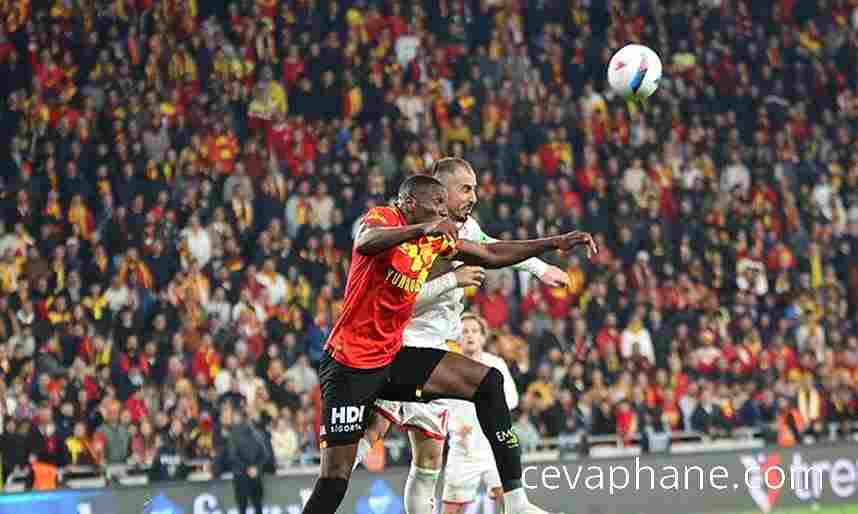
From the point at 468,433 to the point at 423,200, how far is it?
12.4 ft

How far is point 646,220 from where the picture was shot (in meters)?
22.5

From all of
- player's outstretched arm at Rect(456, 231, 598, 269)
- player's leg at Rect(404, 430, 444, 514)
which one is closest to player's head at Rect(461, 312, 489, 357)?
player's leg at Rect(404, 430, 444, 514)

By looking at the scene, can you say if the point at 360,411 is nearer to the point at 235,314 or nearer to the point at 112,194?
the point at 235,314

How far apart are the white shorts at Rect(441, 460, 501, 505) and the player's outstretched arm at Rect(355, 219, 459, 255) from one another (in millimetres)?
3251

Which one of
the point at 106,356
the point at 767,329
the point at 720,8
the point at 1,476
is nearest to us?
the point at 1,476

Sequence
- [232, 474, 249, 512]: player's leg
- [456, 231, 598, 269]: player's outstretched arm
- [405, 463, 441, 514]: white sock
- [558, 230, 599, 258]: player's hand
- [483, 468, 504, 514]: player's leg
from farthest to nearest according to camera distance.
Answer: [232, 474, 249, 512]: player's leg → [483, 468, 504, 514]: player's leg → [405, 463, 441, 514]: white sock → [456, 231, 598, 269]: player's outstretched arm → [558, 230, 599, 258]: player's hand

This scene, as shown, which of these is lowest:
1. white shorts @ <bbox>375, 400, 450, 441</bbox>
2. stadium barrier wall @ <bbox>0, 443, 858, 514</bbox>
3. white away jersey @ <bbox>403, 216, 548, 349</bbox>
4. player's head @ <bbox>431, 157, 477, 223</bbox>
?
stadium barrier wall @ <bbox>0, 443, 858, 514</bbox>

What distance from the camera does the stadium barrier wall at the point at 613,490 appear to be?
13516mm

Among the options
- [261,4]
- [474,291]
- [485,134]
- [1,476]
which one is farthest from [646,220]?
[1,476]

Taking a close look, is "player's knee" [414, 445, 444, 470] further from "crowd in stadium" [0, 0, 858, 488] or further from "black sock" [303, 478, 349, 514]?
"crowd in stadium" [0, 0, 858, 488]

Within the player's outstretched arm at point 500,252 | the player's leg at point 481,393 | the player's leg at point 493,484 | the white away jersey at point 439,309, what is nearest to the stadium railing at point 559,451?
the player's leg at point 493,484

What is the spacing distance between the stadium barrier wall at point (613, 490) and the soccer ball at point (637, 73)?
3612 millimetres

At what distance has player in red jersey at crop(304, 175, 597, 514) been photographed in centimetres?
879

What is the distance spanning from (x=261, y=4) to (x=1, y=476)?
32.3 ft
